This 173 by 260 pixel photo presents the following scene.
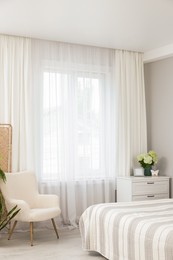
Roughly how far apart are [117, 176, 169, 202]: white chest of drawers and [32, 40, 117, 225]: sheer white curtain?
0.89 ft

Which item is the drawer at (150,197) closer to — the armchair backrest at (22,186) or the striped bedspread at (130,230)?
the striped bedspread at (130,230)

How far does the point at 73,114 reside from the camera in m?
5.66

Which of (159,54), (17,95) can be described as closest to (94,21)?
(17,95)

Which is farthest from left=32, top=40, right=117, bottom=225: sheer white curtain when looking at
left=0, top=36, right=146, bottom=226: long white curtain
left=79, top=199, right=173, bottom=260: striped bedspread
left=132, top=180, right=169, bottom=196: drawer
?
left=79, top=199, right=173, bottom=260: striped bedspread

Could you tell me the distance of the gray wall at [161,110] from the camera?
590 cm

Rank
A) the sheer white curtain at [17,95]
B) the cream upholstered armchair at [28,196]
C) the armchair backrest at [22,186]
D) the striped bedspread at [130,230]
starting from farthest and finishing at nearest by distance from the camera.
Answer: the sheer white curtain at [17,95] < the armchair backrest at [22,186] < the cream upholstered armchair at [28,196] < the striped bedspread at [130,230]

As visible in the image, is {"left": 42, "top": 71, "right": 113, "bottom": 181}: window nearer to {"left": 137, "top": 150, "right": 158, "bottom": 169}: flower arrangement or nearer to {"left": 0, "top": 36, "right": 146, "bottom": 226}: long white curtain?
{"left": 0, "top": 36, "right": 146, "bottom": 226}: long white curtain

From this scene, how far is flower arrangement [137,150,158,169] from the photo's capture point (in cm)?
577

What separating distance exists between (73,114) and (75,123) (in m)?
0.13

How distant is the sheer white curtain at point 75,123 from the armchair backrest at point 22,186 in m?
0.33

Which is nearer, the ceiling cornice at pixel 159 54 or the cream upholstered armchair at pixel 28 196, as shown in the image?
the cream upholstered armchair at pixel 28 196

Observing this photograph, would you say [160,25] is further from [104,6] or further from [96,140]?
[96,140]

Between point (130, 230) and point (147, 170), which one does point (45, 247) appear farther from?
point (147, 170)

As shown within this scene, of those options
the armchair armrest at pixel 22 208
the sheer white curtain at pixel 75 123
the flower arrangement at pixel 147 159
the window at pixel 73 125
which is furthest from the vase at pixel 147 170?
the armchair armrest at pixel 22 208
